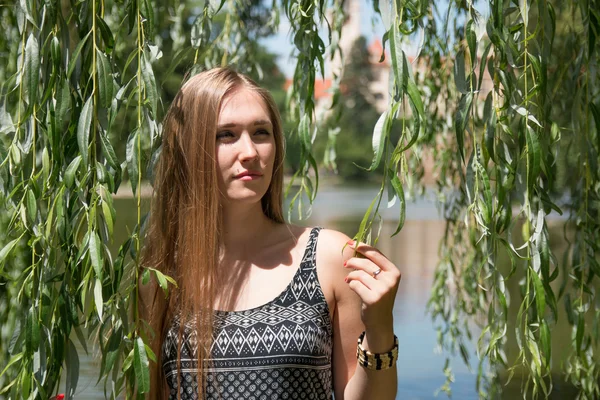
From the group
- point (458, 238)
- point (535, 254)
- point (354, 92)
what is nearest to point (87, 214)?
point (535, 254)

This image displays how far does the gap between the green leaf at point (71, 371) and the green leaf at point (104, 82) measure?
0.37 meters

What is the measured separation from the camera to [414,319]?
5844 millimetres

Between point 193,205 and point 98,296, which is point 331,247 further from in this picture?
point 98,296

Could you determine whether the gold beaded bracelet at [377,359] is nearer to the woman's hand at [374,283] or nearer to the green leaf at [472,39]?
the woman's hand at [374,283]

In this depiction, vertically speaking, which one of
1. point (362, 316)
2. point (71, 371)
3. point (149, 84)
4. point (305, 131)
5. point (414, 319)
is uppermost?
point (149, 84)

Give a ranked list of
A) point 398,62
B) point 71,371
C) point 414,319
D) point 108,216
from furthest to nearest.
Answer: point 414,319, point 71,371, point 108,216, point 398,62

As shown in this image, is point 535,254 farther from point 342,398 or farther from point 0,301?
point 0,301

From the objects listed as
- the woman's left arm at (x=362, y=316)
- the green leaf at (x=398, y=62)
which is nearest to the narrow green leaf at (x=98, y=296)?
the woman's left arm at (x=362, y=316)

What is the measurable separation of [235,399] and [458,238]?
1982mm

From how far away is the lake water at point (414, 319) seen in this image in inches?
169

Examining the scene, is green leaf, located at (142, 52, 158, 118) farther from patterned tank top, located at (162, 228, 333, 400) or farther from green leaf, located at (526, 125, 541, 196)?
green leaf, located at (526, 125, 541, 196)

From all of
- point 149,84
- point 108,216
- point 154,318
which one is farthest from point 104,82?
point 154,318

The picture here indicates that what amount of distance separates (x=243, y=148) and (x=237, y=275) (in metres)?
0.23

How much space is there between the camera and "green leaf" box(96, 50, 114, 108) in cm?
132
